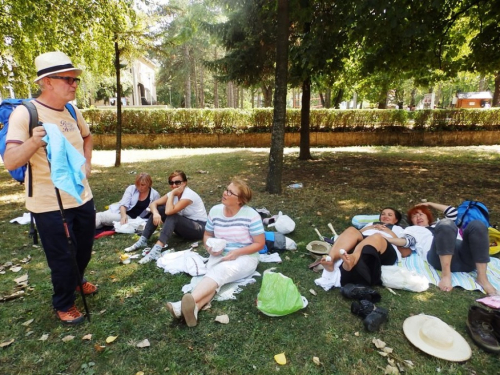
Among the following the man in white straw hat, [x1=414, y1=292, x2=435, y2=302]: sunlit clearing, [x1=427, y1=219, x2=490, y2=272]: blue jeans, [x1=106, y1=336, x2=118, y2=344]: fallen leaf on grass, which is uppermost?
the man in white straw hat

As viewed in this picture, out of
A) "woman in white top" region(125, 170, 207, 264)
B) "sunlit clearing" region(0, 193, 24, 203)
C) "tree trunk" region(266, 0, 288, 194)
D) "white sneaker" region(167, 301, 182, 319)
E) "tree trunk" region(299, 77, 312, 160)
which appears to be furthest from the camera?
"tree trunk" region(299, 77, 312, 160)

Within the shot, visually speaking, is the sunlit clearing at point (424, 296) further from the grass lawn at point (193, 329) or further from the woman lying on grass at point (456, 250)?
the woman lying on grass at point (456, 250)

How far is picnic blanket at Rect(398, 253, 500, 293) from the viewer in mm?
3361

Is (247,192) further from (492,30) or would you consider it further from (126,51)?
(492,30)

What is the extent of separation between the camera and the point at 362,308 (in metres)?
2.92

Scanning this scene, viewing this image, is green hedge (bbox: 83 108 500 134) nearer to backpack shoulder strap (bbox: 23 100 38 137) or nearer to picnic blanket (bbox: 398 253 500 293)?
picnic blanket (bbox: 398 253 500 293)

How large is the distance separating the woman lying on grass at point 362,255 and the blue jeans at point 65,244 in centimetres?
241

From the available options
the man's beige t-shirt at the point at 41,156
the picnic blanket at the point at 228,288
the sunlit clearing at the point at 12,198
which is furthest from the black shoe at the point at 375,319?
the sunlit clearing at the point at 12,198

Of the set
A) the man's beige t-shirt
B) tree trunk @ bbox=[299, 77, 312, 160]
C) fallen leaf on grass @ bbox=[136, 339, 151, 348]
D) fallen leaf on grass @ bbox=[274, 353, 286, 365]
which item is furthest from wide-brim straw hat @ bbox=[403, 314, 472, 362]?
tree trunk @ bbox=[299, 77, 312, 160]

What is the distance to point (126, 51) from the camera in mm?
9094

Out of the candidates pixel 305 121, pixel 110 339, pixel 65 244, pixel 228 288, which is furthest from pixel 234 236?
pixel 305 121

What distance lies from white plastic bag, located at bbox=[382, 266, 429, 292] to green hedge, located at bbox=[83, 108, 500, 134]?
12.9 meters

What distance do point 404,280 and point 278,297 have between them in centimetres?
144

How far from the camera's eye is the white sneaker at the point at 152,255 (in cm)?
A: 403
